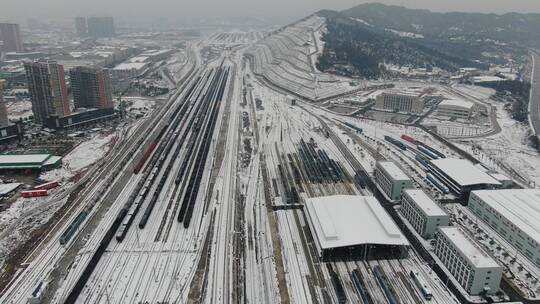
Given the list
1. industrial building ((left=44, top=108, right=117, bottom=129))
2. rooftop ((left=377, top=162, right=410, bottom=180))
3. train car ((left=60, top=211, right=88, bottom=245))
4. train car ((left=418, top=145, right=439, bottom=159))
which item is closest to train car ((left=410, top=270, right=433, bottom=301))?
rooftop ((left=377, top=162, right=410, bottom=180))

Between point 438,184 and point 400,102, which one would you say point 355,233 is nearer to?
point 438,184

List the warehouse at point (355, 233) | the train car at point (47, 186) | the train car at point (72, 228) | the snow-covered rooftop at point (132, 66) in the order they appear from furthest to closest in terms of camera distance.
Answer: the snow-covered rooftop at point (132, 66), the train car at point (47, 186), the train car at point (72, 228), the warehouse at point (355, 233)

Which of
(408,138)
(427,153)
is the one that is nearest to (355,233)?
(427,153)

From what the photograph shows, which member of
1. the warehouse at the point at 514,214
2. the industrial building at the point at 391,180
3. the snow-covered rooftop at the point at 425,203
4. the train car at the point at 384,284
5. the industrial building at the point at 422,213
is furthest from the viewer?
the industrial building at the point at 391,180

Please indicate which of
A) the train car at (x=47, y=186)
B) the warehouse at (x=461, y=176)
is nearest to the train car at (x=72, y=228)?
the train car at (x=47, y=186)

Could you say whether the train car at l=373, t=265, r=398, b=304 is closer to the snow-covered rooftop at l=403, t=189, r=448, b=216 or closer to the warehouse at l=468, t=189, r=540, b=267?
the snow-covered rooftop at l=403, t=189, r=448, b=216

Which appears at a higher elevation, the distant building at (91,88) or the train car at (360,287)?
the distant building at (91,88)

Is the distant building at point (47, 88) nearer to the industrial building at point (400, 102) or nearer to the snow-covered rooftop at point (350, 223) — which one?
the snow-covered rooftop at point (350, 223)
